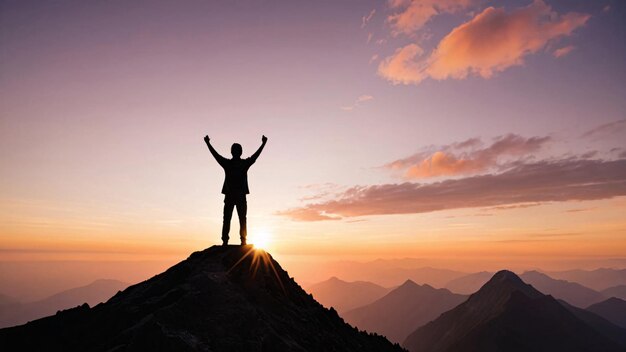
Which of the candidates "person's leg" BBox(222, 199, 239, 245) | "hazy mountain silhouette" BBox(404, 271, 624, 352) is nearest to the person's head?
"person's leg" BBox(222, 199, 239, 245)

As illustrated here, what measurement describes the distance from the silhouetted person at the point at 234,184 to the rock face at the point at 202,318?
1176 mm

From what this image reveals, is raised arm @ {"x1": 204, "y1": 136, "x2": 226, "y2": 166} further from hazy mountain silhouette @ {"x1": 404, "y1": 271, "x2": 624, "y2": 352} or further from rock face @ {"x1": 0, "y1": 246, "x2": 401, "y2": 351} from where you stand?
hazy mountain silhouette @ {"x1": 404, "y1": 271, "x2": 624, "y2": 352}

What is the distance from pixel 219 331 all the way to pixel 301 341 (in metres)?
2.82

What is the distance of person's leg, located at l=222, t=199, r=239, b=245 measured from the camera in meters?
13.8

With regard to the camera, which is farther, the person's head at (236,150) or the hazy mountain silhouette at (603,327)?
the hazy mountain silhouette at (603,327)

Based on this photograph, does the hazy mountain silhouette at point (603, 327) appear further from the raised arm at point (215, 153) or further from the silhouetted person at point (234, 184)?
the raised arm at point (215, 153)

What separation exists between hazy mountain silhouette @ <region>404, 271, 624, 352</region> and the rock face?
6134 inches

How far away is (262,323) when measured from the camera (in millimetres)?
9766

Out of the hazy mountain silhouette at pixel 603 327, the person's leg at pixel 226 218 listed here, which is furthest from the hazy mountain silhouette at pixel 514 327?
the person's leg at pixel 226 218

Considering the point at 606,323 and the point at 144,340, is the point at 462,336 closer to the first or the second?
the point at 606,323

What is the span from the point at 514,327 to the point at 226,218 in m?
169

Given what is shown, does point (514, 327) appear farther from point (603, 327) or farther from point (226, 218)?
point (226, 218)

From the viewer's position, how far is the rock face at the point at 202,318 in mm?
8695

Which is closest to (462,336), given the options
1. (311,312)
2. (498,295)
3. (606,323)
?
(498,295)
